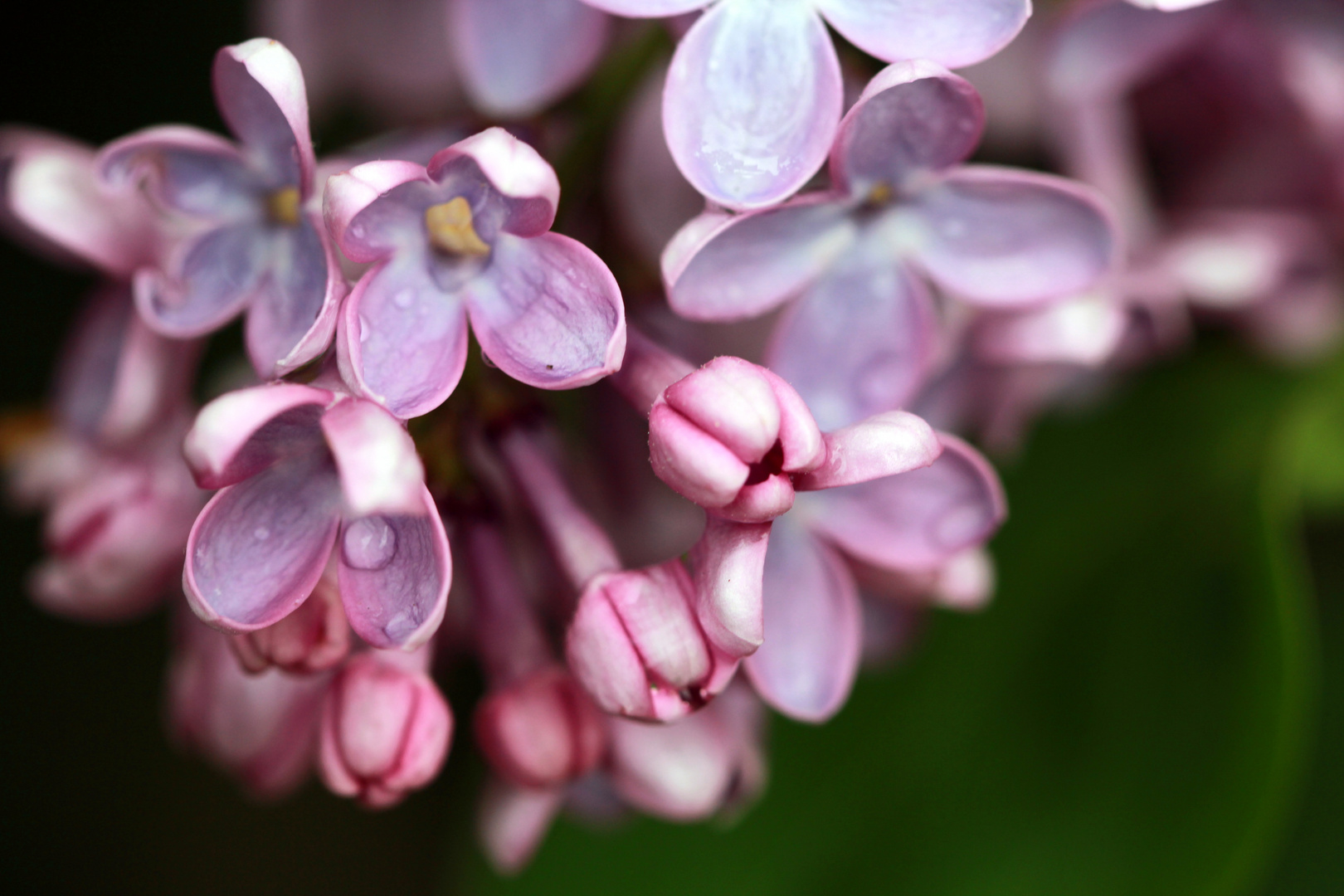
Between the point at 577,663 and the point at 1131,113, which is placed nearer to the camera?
the point at 577,663

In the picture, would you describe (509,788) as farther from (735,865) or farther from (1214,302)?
(1214,302)

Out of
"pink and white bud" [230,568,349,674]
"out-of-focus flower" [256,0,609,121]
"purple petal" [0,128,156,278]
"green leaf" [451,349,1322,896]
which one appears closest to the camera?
"pink and white bud" [230,568,349,674]

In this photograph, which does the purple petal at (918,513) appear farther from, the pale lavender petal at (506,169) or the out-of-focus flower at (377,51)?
the out-of-focus flower at (377,51)

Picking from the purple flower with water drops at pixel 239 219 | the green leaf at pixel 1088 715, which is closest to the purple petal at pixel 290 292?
the purple flower with water drops at pixel 239 219

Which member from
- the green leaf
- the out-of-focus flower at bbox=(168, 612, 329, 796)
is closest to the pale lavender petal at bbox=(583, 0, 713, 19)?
the out-of-focus flower at bbox=(168, 612, 329, 796)

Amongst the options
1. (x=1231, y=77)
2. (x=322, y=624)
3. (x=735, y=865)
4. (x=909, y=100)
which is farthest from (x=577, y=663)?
(x=1231, y=77)

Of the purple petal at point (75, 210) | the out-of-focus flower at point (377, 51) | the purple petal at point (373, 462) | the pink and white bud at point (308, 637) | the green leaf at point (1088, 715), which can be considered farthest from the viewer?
the out-of-focus flower at point (377, 51)

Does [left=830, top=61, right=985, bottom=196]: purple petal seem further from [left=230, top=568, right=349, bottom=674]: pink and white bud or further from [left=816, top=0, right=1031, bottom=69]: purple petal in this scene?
[left=230, top=568, right=349, bottom=674]: pink and white bud
